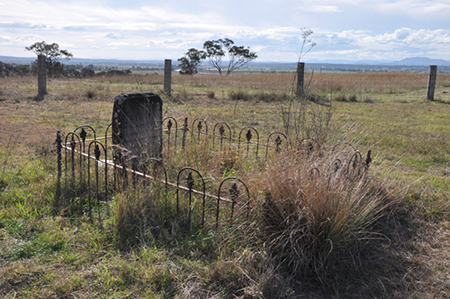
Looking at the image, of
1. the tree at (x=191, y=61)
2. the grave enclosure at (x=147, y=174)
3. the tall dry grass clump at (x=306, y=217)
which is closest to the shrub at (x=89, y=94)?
the grave enclosure at (x=147, y=174)

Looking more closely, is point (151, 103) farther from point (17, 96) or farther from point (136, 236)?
point (17, 96)

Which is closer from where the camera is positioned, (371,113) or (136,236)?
(136,236)

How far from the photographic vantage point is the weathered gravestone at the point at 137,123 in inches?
150

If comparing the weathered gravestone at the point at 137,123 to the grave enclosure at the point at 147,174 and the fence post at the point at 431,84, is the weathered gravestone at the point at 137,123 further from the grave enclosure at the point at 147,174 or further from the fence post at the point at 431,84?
the fence post at the point at 431,84

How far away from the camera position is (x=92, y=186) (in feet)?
12.5

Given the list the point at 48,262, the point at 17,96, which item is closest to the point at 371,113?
the point at 48,262

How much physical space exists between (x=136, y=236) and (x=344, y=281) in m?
1.68

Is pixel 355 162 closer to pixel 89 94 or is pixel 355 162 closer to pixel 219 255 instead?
pixel 219 255

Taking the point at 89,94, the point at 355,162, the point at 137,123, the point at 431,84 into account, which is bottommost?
the point at 355,162

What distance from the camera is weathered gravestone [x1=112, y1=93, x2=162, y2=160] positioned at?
3803 millimetres

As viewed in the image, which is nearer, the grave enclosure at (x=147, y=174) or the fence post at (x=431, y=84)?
the grave enclosure at (x=147, y=174)

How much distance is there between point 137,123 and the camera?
4051 mm

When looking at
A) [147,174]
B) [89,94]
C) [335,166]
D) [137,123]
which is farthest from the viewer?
[89,94]

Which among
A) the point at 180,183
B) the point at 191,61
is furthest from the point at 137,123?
the point at 191,61
